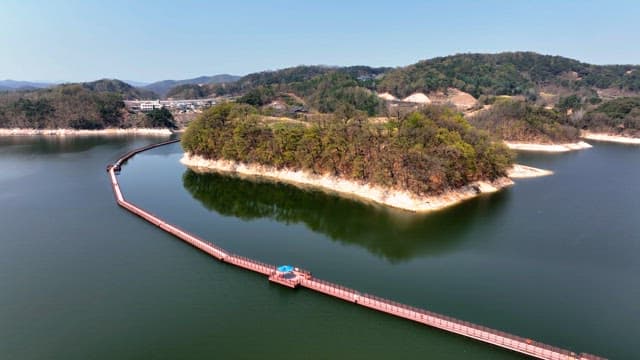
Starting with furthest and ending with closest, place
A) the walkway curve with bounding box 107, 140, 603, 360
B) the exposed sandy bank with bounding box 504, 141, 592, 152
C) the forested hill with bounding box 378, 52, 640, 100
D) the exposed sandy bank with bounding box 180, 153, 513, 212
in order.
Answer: the forested hill with bounding box 378, 52, 640, 100
the exposed sandy bank with bounding box 504, 141, 592, 152
the exposed sandy bank with bounding box 180, 153, 513, 212
the walkway curve with bounding box 107, 140, 603, 360

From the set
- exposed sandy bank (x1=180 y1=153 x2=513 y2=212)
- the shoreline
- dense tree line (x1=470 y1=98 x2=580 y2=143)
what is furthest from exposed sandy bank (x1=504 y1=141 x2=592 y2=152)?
the shoreline

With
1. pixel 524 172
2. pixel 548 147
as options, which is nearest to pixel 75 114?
pixel 524 172

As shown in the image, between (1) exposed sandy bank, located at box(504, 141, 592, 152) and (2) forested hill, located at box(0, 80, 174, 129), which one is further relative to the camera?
(2) forested hill, located at box(0, 80, 174, 129)

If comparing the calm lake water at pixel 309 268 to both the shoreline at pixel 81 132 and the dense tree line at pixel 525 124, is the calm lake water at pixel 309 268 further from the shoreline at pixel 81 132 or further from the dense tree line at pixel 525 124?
the shoreline at pixel 81 132

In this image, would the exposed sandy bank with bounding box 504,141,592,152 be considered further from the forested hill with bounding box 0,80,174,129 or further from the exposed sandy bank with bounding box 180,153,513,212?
the forested hill with bounding box 0,80,174,129

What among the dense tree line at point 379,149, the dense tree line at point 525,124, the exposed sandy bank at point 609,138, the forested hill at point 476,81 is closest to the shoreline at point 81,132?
the dense tree line at point 379,149

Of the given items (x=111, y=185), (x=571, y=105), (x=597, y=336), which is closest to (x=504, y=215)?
(x=597, y=336)

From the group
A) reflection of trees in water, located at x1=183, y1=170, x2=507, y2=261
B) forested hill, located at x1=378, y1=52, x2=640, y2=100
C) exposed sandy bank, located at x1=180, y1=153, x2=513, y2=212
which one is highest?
forested hill, located at x1=378, y1=52, x2=640, y2=100
